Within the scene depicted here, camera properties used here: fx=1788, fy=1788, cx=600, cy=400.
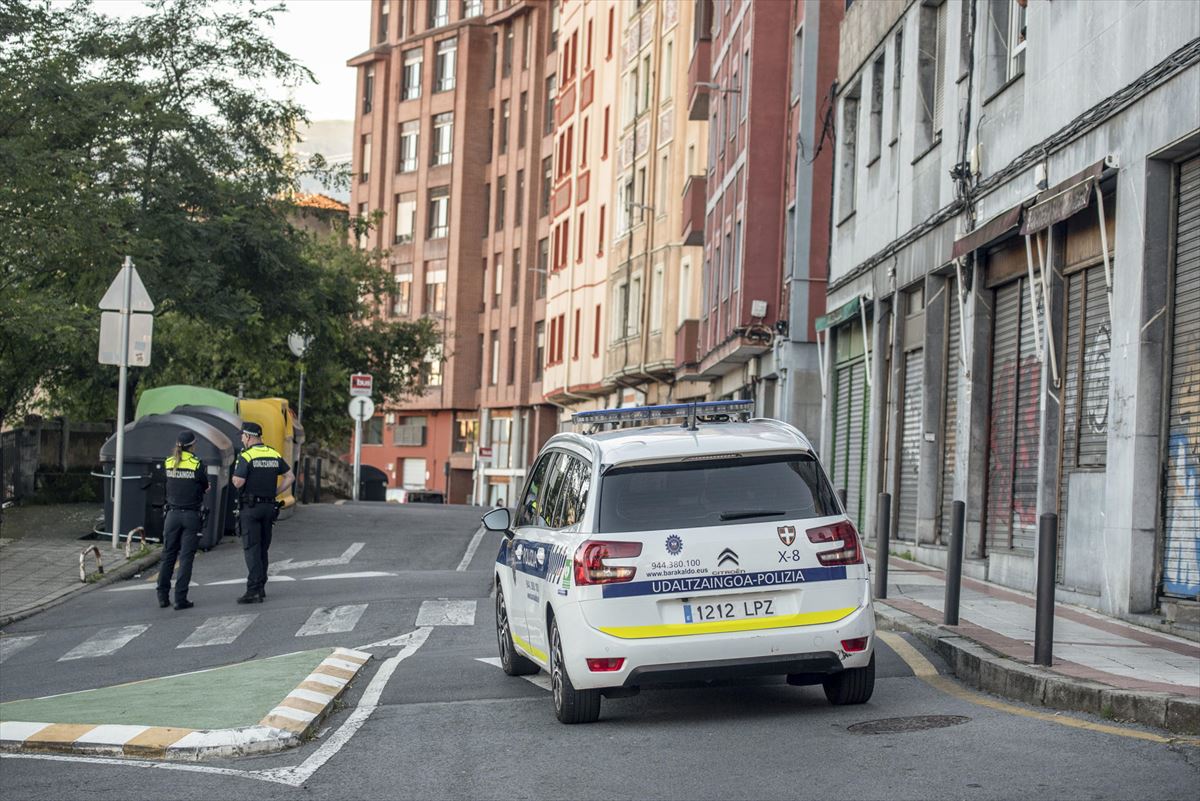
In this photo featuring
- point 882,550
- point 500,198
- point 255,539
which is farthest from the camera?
point 500,198

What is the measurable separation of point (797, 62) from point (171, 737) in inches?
1094

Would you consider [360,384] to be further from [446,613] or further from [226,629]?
[226,629]

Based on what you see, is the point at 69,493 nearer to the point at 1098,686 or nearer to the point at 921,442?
the point at 921,442

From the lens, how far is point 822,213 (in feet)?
110

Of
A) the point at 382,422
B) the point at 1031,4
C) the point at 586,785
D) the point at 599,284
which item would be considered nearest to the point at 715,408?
the point at 586,785

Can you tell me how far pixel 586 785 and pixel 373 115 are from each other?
80.9 metres

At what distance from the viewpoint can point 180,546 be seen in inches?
735

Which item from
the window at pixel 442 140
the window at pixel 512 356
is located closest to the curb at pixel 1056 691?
the window at pixel 512 356

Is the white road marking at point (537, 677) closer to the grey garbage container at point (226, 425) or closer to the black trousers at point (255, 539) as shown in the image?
the black trousers at point (255, 539)

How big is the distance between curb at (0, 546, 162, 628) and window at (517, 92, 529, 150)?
5431 cm

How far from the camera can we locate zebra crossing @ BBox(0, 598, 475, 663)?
15.5 m

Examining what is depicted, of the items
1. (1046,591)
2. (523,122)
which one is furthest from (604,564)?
(523,122)

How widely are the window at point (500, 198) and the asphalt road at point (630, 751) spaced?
65445 mm

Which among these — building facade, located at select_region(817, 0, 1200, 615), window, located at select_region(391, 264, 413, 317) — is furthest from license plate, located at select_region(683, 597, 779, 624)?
window, located at select_region(391, 264, 413, 317)
